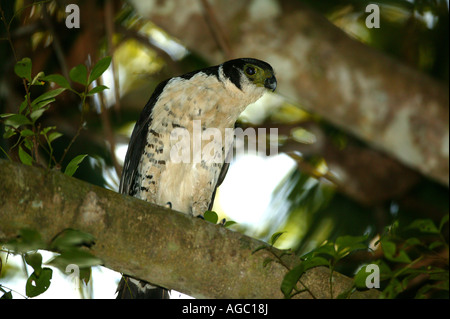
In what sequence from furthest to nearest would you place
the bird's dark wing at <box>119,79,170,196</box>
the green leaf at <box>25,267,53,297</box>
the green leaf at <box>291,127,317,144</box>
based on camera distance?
the green leaf at <box>291,127,317,144</box> < the bird's dark wing at <box>119,79,170,196</box> < the green leaf at <box>25,267,53,297</box>

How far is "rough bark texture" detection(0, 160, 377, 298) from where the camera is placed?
1780 millimetres

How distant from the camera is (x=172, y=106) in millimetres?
3314

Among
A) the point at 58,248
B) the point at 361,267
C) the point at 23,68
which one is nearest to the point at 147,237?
the point at 58,248

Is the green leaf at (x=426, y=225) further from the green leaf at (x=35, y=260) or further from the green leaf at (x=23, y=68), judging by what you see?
the green leaf at (x=23, y=68)

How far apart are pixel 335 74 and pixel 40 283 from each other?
261 centimetres

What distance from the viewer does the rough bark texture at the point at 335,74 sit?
360 centimetres

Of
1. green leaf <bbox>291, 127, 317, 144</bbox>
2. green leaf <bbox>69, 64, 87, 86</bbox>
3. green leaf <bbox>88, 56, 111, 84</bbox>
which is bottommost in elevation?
green leaf <bbox>69, 64, 87, 86</bbox>

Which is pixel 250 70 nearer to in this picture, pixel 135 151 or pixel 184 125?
pixel 184 125

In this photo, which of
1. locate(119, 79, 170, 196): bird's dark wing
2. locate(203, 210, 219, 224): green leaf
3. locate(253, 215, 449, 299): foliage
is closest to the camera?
locate(253, 215, 449, 299): foliage

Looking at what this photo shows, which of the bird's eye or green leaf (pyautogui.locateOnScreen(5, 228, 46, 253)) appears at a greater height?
the bird's eye

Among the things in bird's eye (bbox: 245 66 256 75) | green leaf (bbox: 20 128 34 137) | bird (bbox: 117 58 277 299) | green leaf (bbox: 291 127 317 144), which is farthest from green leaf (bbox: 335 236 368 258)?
green leaf (bbox: 291 127 317 144)

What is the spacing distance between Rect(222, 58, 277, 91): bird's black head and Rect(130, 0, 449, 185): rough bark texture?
0.19m

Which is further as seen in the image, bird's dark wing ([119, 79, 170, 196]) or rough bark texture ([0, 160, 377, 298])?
bird's dark wing ([119, 79, 170, 196])

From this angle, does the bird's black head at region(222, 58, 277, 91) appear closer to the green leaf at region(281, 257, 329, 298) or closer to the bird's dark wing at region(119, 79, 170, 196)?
the bird's dark wing at region(119, 79, 170, 196)
